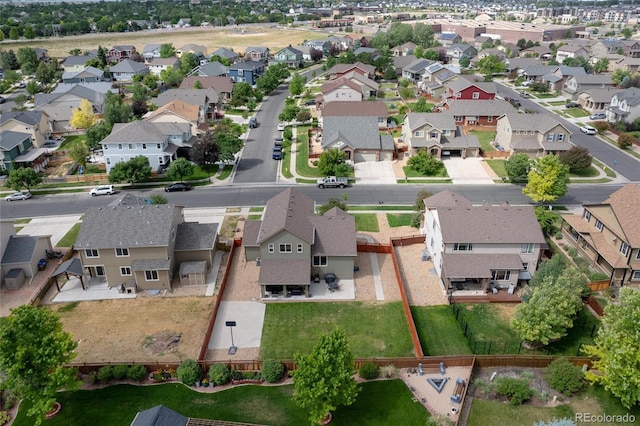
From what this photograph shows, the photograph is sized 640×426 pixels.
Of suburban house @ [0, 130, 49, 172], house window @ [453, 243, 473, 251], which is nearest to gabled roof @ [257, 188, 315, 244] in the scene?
house window @ [453, 243, 473, 251]

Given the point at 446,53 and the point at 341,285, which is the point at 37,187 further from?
the point at 446,53

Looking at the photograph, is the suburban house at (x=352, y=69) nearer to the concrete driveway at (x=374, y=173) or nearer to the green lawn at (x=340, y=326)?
the concrete driveway at (x=374, y=173)

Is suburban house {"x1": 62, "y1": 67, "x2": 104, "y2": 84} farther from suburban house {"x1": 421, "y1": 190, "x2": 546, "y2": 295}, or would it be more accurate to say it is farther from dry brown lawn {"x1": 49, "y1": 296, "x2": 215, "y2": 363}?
suburban house {"x1": 421, "y1": 190, "x2": 546, "y2": 295}

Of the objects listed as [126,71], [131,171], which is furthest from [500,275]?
[126,71]

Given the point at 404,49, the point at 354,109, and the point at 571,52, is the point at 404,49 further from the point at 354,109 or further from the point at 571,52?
the point at 354,109

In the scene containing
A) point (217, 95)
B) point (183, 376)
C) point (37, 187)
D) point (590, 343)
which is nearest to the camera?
point (183, 376)

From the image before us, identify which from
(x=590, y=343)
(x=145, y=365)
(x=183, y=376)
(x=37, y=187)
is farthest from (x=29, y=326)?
(x=37, y=187)

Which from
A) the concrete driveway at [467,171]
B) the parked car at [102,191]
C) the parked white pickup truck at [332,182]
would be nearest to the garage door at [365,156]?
the parked white pickup truck at [332,182]
